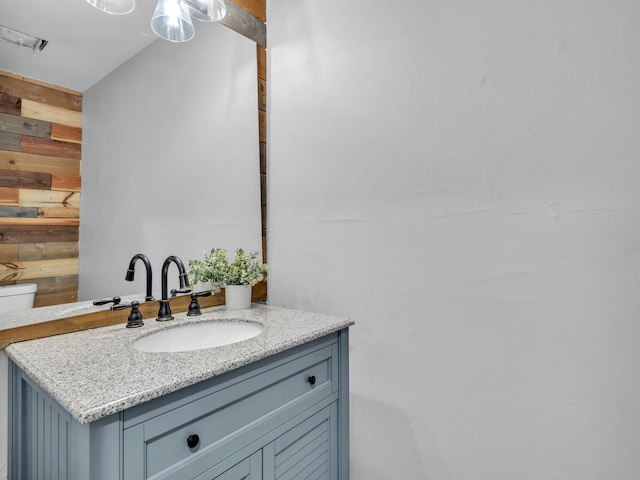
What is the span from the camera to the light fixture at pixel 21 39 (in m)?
1.02

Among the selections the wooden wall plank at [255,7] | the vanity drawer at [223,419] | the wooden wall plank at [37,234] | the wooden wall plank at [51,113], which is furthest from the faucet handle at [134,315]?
the wooden wall plank at [255,7]

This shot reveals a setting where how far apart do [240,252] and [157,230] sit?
1.11ft

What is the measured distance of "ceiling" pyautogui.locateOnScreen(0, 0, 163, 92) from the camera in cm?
104

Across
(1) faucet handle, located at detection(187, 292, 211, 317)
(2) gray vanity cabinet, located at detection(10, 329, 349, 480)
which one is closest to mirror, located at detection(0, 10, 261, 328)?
(1) faucet handle, located at detection(187, 292, 211, 317)

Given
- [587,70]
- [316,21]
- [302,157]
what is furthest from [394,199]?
[316,21]

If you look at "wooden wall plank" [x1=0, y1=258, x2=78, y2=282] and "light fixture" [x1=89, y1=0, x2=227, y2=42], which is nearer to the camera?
"wooden wall plank" [x1=0, y1=258, x2=78, y2=282]

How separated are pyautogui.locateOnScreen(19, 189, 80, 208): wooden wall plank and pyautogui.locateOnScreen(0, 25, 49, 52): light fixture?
0.41 m

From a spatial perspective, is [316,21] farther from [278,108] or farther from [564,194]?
[564,194]

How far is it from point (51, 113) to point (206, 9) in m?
0.77

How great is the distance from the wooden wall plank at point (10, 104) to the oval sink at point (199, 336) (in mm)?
744

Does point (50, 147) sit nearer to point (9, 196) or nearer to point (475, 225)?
point (9, 196)

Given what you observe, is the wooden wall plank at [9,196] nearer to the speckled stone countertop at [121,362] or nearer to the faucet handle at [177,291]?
the speckled stone countertop at [121,362]

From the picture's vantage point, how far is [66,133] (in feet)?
3.65

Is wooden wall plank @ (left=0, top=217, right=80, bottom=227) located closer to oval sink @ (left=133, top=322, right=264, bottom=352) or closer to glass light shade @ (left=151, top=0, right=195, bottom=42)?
oval sink @ (left=133, top=322, right=264, bottom=352)
